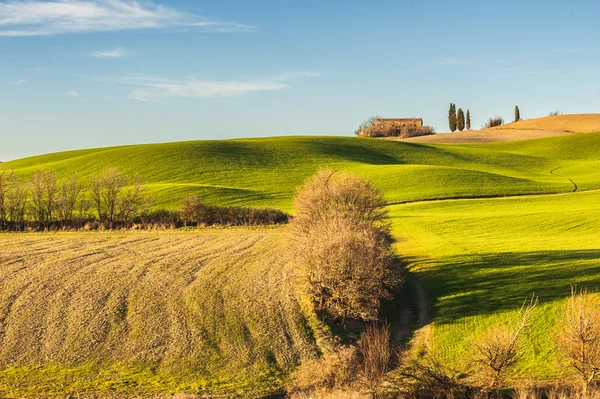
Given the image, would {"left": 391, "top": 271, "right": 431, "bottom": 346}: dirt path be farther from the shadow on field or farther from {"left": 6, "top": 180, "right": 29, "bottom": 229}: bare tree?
{"left": 6, "top": 180, "right": 29, "bottom": 229}: bare tree

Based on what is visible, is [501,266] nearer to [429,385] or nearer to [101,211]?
[429,385]

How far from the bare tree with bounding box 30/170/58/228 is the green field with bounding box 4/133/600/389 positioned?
1241 cm

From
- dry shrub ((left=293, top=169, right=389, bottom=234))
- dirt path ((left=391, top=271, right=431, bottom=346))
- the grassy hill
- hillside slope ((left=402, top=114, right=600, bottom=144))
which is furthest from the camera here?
the grassy hill

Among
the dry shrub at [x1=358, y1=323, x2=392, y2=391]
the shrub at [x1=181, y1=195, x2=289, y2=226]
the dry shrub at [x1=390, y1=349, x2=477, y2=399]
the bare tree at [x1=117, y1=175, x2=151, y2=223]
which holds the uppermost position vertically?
the bare tree at [x1=117, y1=175, x2=151, y2=223]

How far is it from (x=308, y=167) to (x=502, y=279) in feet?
237

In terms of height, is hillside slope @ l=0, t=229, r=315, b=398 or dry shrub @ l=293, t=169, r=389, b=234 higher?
dry shrub @ l=293, t=169, r=389, b=234

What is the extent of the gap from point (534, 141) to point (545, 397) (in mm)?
140030

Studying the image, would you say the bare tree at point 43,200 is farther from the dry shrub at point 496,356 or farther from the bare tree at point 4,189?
the dry shrub at point 496,356

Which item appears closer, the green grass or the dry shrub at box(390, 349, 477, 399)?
the dry shrub at box(390, 349, 477, 399)

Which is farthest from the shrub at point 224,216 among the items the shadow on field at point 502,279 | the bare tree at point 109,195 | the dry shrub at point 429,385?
the dry shrub at point 429,385

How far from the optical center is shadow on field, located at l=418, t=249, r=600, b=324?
33094 millimetres

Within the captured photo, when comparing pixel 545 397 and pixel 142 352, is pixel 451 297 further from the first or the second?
pixel 142 352

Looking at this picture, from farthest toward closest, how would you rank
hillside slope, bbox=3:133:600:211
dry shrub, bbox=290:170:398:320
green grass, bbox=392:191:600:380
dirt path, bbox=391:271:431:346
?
1. hillside slope, bbox=3:133:600:211
2. dry shrub, bbox=290:170:398:320
3. dirt path, bbox=391:271:431:346
4. green grass, bbox=392:191:600:380

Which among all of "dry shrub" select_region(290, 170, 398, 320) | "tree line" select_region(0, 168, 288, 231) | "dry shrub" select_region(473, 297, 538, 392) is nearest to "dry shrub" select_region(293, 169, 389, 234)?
"dry shrub" select_region(290, 170, 398, 320)
